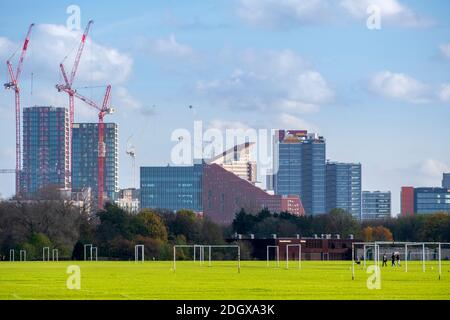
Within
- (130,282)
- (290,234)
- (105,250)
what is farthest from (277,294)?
(290,234)

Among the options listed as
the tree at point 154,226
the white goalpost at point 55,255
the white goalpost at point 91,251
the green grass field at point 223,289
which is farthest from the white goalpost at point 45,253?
the green grass field at point 223,289

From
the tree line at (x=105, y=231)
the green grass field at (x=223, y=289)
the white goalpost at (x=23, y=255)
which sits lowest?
the white goalpost at (x=23, y=255)

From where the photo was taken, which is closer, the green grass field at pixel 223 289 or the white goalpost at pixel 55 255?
the green grass field at pixel 223 289

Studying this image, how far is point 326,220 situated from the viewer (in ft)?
652

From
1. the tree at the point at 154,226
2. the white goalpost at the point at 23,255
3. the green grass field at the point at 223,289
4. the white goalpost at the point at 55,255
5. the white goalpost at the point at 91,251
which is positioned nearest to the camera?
the green grass field at the point at 223,289

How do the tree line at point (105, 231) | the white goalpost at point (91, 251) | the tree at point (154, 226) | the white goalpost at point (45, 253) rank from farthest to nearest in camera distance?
the tree at point (154, 226) → the tree line at point (105, 231) → the white goalpost at point (91, 251) → the white goalpost at point (45, 253)

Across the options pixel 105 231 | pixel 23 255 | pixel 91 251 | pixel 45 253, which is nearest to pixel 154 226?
pixel 105 231

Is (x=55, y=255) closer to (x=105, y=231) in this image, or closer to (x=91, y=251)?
(x=91, y=251)

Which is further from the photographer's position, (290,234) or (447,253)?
(290,234)

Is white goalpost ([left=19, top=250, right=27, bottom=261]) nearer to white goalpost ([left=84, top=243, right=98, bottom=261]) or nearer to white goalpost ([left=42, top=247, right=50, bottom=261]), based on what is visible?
white goalpost ([left=42, top=247, right=50, bottom=261])

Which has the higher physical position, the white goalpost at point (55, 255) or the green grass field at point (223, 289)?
the green grass field at point (223, 289)

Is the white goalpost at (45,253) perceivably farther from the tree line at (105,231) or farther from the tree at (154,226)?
the tree at (154,226)
